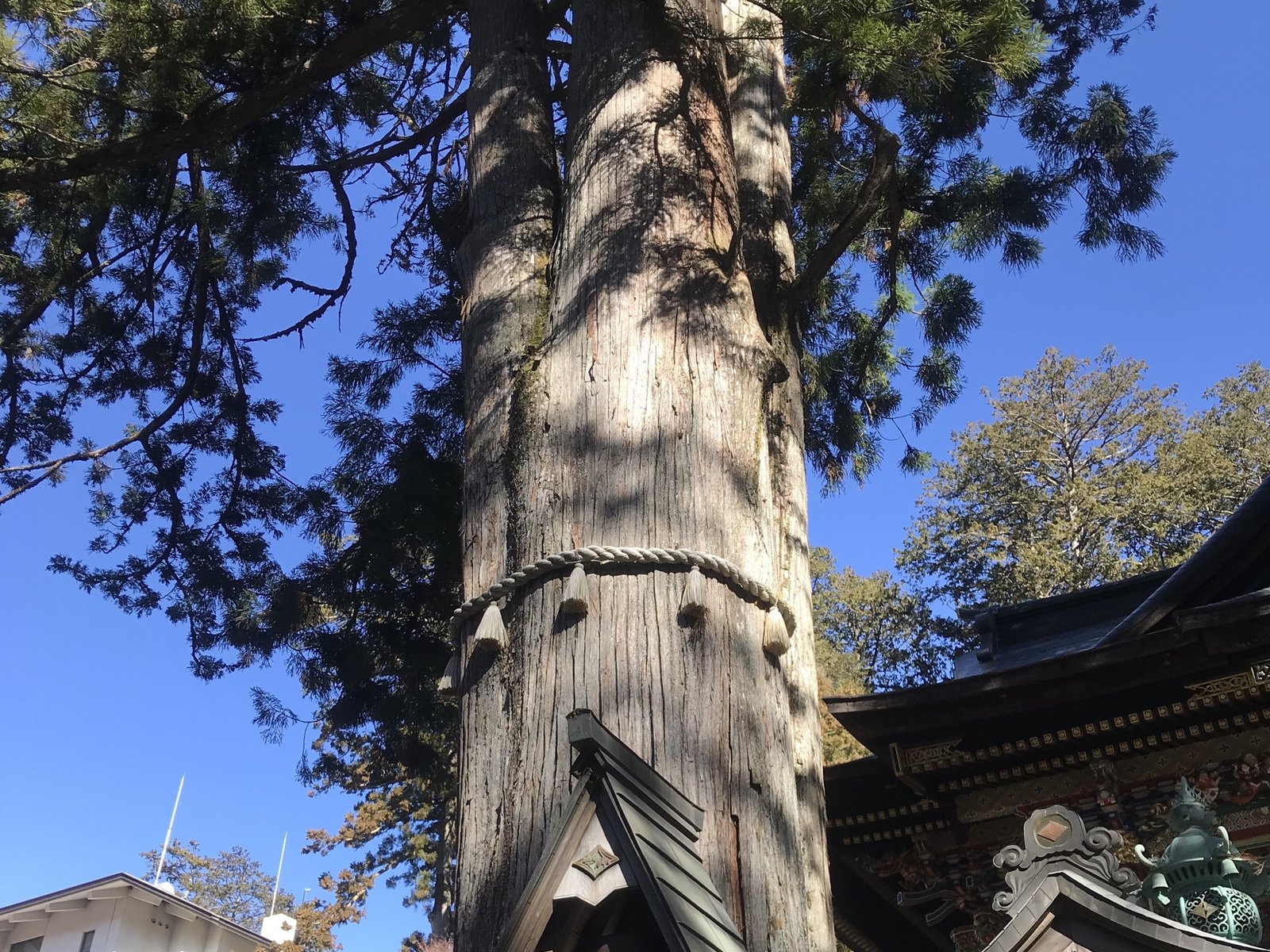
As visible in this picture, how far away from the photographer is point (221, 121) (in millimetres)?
5016

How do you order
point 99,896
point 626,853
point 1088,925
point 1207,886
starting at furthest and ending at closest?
1. point 99,896
2. point 1207,886
3. point 1088,925
4. point 626,853

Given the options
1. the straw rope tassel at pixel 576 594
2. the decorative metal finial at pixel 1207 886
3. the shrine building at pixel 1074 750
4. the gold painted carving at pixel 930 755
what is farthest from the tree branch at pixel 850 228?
the gold painted carving at pixel 930 755

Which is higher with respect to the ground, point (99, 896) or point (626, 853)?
point (99, 896)

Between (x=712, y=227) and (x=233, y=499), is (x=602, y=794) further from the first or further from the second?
(x=233, y=499)

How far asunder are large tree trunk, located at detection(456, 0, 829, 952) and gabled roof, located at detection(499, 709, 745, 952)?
305 millimetres

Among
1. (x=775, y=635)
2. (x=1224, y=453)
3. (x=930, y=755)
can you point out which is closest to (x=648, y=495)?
(x=775, y=635)

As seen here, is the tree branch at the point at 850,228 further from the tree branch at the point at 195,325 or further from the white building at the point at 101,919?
the white building at the point at 101,919

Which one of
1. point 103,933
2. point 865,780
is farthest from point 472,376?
point 103,933

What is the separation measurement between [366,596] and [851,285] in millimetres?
3926

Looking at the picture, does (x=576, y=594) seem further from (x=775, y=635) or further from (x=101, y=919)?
(x=101, y=919)

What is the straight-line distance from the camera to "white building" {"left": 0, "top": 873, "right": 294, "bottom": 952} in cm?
1738

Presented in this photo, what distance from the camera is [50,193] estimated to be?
6090 millimetres

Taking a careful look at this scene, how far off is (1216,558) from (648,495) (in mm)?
4328

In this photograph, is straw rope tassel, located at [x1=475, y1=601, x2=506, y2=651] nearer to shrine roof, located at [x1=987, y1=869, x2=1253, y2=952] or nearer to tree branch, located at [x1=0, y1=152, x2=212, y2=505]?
shrine roof, located at [x1=987, y1=869, x2=1253, y2=952]
